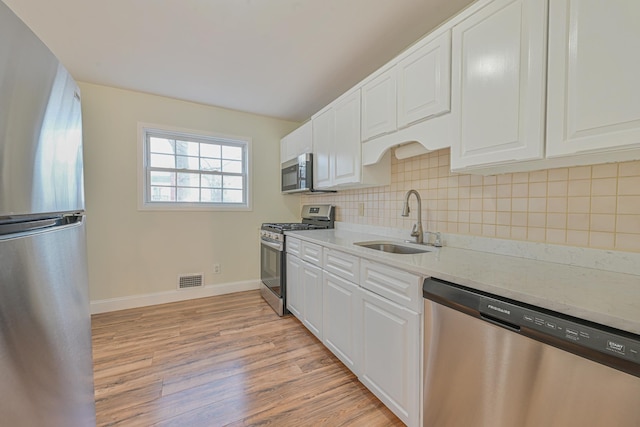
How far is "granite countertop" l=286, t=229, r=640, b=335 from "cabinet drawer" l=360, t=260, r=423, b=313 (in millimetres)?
45

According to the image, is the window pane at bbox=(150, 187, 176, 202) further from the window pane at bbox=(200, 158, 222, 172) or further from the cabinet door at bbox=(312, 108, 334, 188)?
the cabinet door at bbox=(312, 108, 334, 188)

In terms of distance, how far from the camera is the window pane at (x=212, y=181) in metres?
3.38

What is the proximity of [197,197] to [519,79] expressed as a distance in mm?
3384

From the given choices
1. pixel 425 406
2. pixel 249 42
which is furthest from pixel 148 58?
pixel 425 406

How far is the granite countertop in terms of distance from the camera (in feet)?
2.34

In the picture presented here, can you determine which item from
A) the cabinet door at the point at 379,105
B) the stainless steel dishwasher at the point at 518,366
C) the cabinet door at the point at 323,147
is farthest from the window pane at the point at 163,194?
the stainless steel dishwasher at the point at 518,366

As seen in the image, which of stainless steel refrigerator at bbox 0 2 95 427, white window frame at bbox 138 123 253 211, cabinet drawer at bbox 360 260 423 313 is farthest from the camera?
white window frame at bbox 138 123 253 211

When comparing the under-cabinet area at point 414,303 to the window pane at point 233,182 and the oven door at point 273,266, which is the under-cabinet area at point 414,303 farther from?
the window pane at point 233,182

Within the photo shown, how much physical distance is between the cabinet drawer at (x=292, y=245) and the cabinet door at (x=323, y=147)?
67 cm

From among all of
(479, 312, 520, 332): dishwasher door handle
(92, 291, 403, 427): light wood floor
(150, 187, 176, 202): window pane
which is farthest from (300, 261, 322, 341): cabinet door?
(150, 187, 176, 202): window pane

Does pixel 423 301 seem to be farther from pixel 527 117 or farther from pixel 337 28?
pixel 337 28

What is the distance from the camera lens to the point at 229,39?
77.1 inches

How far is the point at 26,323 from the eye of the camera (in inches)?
20.1

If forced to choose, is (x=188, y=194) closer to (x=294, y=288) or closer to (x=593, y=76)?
(x=294, y=288)
